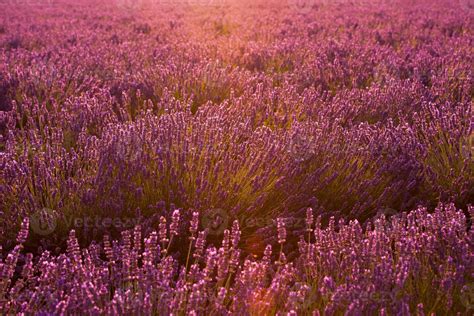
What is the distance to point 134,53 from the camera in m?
5.63

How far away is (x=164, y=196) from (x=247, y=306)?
1.04 m

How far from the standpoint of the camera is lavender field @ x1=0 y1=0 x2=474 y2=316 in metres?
1.58

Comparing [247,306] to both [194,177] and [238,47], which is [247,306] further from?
[238,47]

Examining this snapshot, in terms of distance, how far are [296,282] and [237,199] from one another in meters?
0.86

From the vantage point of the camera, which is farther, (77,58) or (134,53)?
(134,53)

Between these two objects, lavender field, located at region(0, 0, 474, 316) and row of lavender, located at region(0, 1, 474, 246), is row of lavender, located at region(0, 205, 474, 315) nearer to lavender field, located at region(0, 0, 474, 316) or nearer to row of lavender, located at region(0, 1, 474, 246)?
lavender field, located at region(0, 0, 474, 316)

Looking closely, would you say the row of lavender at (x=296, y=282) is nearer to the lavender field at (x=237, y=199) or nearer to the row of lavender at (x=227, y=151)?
the lavender field at (x=237, y=199)

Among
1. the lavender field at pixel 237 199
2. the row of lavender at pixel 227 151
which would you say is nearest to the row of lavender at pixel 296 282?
the lavender field at pixel 237 199

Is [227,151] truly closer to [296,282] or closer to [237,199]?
[237,199]

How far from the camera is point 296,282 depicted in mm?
1646

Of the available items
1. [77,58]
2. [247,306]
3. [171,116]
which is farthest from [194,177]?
[77,58]

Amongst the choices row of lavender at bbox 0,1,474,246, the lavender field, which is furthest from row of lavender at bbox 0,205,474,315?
row of lavender at bbox 0,1,474,246

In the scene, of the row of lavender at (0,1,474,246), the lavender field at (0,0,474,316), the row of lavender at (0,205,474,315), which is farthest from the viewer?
the row of lavender at (0,1,474,246)

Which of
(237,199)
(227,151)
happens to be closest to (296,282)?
(237,199)
